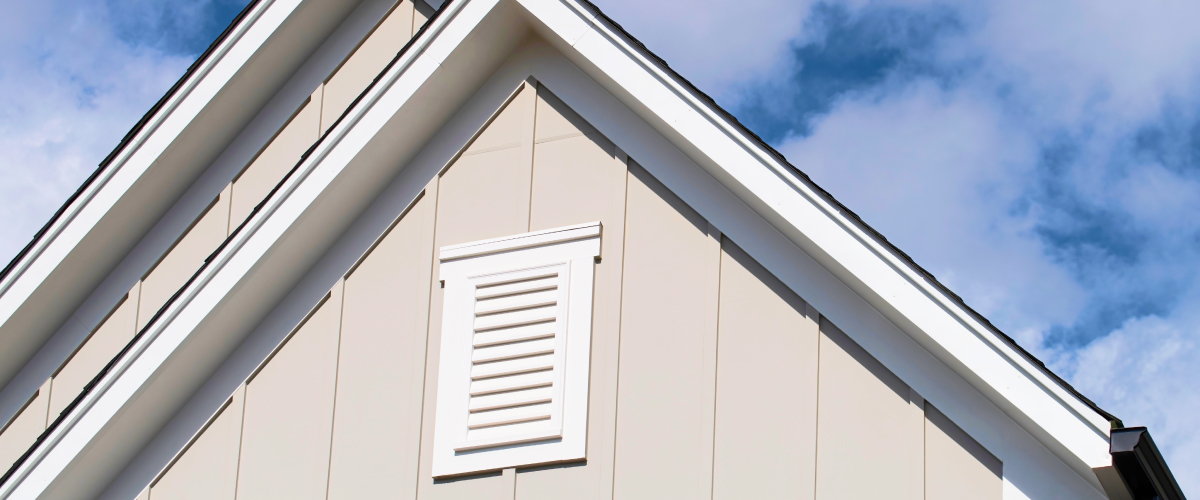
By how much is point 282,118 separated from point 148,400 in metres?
2.76

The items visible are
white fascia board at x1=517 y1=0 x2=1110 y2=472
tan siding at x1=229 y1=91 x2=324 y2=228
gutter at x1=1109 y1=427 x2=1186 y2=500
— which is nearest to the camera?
gutter at x1=1109 y1=427 x2=1186 y2=500

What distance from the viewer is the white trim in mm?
6531

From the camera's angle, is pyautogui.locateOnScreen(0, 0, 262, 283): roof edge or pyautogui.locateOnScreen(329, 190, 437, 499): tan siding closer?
pyautogui.locateOnScreen(329, 190, 437, 499): tan siding

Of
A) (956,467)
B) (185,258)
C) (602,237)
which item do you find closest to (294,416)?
(602,237)

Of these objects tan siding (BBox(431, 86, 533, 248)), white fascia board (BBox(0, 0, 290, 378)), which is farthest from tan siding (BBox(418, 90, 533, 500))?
white fascia board (BBox(0, 0, 290, 378))

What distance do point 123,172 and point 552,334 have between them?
379 centimetres

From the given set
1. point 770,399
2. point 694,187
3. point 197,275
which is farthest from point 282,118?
point 770,399

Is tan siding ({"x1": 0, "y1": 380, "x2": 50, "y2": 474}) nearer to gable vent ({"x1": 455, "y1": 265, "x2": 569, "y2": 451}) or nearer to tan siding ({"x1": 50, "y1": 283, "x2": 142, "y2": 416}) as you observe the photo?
tan siding ({"x1": 50, "y1": 283, "x2": 142, "y2": 416})

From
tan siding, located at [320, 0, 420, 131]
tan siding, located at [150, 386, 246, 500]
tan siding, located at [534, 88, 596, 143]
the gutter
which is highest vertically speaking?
tan siding, located at [320, 0, 420, 131]

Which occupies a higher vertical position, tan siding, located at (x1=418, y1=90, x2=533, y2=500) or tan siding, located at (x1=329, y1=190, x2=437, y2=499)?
tan siding, located at (x1=418, y1=90, x2=533, y2=500)

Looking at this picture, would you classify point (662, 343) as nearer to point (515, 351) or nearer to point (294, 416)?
point (515, 351)

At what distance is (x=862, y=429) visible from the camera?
563 centimetres

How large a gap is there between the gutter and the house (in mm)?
55

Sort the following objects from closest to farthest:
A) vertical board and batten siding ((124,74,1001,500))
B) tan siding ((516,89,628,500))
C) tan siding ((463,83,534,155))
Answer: vertical board and batten siding ((124,74,1001,500)) → tan siding ((516,89,628,500)) → tan siding ((463,83,534,155))
